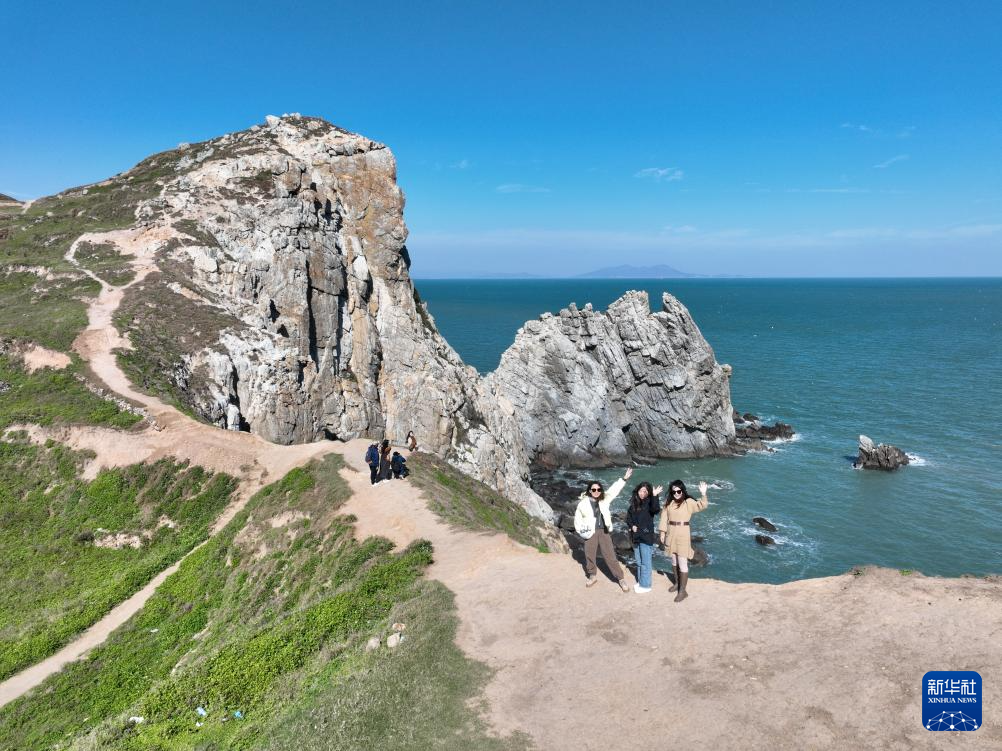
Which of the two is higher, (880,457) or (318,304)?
(318,304)

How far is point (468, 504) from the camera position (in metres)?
25.4

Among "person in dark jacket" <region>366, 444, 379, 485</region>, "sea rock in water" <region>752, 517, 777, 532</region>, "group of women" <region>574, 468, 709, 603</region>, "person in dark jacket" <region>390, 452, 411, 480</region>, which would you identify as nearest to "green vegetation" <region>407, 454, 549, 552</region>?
"person in dark jacket" <region>390, 452, 411, 480</region>

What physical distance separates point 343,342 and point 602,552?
133 feet

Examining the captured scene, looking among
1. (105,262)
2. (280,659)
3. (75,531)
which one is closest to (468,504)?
(280,659)

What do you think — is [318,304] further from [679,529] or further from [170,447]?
[679,529]

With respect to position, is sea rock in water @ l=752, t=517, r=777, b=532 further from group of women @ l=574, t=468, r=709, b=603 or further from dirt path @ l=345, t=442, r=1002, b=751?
group of women @ l=574, t=468, r=709, b=603

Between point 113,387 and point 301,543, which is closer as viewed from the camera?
point 301,543

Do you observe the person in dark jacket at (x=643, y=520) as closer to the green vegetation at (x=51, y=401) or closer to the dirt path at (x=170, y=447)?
the dirt path at (x=170, y=447)

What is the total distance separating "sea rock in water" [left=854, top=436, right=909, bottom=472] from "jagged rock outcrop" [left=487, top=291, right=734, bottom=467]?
14702 mm

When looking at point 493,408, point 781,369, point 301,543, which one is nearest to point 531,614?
point 301,543

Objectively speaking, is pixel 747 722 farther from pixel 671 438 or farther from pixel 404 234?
pixel 671 438

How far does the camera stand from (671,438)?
72250mm

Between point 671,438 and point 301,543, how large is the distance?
59.5 meters

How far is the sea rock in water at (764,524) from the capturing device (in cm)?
4928
